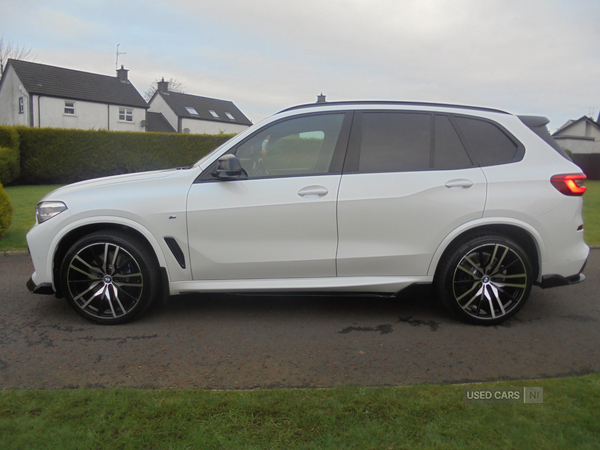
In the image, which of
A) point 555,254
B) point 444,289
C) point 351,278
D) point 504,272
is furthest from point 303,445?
point 555,254

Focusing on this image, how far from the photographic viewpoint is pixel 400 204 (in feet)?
14.7

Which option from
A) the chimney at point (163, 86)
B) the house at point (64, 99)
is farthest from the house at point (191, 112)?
the house at point (64, 99)

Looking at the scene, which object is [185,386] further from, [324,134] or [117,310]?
[324,134]

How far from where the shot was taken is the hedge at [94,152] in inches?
838

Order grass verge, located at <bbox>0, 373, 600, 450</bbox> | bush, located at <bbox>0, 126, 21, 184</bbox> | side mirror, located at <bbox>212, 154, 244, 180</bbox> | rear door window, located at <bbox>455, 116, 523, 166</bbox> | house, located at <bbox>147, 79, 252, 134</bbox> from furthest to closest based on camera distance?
house, located at <bbox>147, 79, 252, 134</bbox> < bush, located at <bbox>0, 126, 21, 184</bbox> < rear door window, located at <bbox>455, 116, 523, 166</bbox> < side mirror, located at <bbox>212, 154, 244, 180</bbox> < grass verge, located at <bbox>0, 373, 600, 450</bbox>

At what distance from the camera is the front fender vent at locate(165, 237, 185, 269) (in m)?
4.53

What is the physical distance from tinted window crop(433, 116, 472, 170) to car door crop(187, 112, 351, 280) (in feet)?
2.86

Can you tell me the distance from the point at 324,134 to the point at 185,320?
2121 millimetres

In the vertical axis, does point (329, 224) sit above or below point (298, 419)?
above

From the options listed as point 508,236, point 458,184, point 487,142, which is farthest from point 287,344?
point 487,142

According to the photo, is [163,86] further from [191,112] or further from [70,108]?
[70,108]

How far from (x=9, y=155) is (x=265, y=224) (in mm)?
18178

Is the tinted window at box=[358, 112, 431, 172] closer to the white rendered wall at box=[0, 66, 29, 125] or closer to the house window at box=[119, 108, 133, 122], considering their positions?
the white rendered wall at box=[0, 66, 29, 125]

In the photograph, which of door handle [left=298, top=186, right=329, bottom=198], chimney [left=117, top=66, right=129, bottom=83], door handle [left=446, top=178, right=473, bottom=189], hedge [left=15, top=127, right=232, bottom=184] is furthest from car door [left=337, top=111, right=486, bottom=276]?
chimney [left=117, top=66, right=129, bottom=83]
